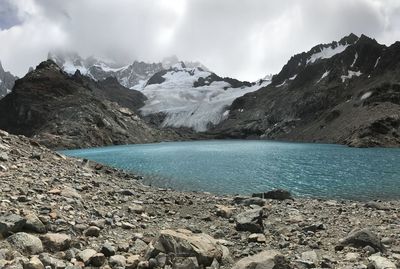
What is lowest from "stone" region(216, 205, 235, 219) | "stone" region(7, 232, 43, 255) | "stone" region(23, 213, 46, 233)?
"stone" region(216, 205, 235, 219)

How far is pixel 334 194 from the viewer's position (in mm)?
45625

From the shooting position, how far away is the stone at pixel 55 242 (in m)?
15.0

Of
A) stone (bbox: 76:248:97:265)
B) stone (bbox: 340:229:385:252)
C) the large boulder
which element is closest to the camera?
stone (bbox: 76:248:97:265)

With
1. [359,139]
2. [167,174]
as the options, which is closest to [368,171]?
[167,174]

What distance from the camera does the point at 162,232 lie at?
53.1 feet

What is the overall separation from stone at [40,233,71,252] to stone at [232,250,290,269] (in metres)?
6.06

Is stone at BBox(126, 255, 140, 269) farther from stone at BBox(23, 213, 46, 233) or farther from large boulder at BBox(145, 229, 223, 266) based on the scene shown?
stone at BBox(23, 213, 46, 233)

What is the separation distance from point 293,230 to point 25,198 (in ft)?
43.2

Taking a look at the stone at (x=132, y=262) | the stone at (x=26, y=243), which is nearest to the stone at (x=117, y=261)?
the stone at (x=132, y=262)

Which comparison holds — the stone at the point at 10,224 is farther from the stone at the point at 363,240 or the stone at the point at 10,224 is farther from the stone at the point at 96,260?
the stone at the point at 363,240

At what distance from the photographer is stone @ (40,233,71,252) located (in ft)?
49.2

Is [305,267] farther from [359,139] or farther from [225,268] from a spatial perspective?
[359,139]

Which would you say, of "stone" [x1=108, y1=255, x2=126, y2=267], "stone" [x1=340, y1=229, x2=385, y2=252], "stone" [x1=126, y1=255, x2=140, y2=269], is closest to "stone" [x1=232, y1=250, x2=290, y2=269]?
"stone" [x1=126, y1=255, x2=140, y2=269]

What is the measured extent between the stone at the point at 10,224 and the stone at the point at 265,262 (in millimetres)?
7850
